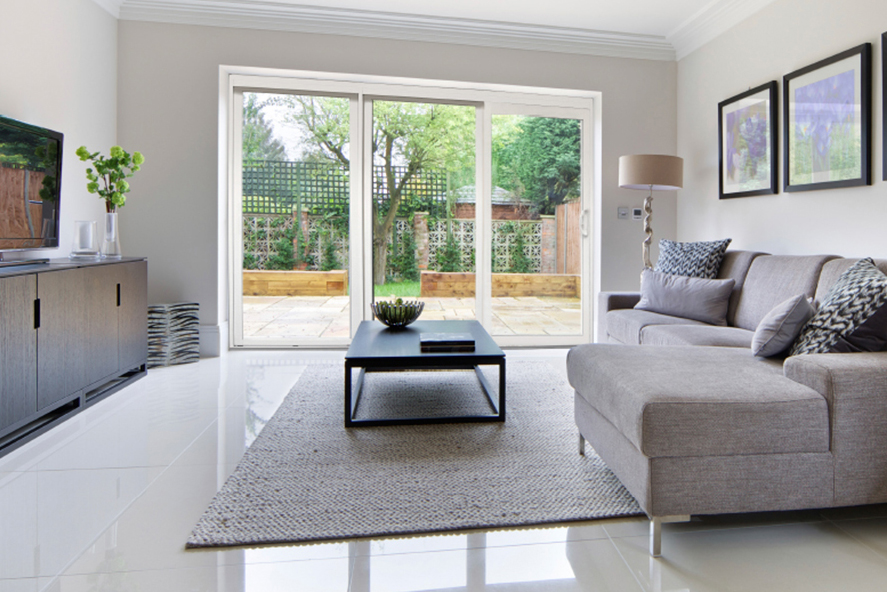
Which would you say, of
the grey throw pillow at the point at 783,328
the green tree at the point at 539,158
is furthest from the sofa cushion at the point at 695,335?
the green tree at the point at 539,158

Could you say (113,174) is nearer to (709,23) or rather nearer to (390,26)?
(390,26)

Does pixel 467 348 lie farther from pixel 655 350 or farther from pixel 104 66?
pixel 104 66

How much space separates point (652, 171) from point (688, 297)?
1.17 metres

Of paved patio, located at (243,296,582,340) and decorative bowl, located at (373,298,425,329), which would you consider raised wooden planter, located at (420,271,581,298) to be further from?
decorative bowl, located at (373,298,425,329)

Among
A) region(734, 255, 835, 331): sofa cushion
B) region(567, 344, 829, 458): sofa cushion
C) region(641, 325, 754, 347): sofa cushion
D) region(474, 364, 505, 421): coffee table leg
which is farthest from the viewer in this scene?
region(734, 255, 835, 331): sofa cushion

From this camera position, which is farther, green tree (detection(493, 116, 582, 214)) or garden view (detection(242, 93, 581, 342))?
green tree (detection(493, 116, 582, 214))

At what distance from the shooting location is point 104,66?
4023 mm

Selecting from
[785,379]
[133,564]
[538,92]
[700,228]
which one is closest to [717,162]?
[700,228]

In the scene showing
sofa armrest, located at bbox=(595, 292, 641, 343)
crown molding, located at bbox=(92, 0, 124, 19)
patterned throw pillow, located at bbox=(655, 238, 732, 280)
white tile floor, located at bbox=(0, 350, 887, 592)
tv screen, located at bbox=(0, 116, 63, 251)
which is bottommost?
white tile floor, located at bbox=(0, 350, 887, 592)

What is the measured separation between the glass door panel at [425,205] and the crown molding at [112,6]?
1.98 m

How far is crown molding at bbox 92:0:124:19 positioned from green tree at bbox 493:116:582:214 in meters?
3.00

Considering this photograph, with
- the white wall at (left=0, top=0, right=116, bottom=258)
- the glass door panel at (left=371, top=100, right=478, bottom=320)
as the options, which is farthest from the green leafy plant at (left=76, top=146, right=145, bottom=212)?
the glass door panel at (left=371, top=100, right=478, bottom=320)

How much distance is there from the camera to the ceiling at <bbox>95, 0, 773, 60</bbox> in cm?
414

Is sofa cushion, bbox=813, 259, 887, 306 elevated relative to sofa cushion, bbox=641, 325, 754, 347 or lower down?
elevated
